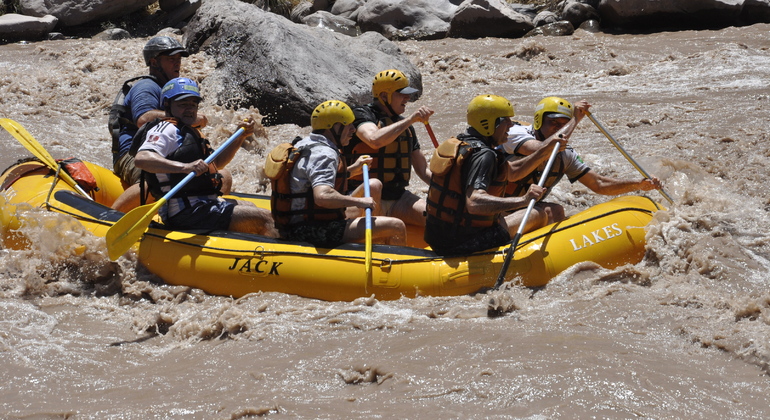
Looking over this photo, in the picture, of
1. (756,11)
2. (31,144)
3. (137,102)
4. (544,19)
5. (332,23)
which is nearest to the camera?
(137,102)

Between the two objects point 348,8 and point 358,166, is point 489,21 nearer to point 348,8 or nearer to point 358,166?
point 348,8

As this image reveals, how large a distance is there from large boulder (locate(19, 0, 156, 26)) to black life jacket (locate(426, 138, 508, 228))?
10.3 m

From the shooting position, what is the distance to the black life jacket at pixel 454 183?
441cm

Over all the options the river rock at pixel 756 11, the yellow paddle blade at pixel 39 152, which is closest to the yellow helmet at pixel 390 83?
the yellow paddle blade at pixel 39 152

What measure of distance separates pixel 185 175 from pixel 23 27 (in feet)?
29.6

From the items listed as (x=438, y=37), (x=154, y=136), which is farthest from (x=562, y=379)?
(x=438, y=37)

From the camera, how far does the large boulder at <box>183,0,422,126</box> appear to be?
9.05 m

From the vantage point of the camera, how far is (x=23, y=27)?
40.3 ft

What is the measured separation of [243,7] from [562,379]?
8111mm

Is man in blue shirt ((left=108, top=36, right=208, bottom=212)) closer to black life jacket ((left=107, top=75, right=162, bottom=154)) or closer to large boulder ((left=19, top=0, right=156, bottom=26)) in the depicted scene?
black life jacket ((left=107, top=75, right=162, bottom=154))

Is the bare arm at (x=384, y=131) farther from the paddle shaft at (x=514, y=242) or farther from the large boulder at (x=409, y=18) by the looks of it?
the large boulder at (x=409, y=18)

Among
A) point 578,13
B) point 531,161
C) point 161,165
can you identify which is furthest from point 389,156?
point 578,13

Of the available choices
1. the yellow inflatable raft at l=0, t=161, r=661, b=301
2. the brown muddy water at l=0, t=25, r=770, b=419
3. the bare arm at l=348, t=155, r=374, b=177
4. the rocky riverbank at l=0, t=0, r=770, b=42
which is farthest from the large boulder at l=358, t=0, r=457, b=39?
the yellow inflatable raft at l=0, t=161, r=661, b=301

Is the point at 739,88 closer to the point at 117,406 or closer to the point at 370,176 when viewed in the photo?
the point at 370,176
